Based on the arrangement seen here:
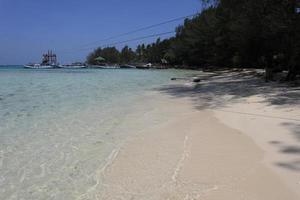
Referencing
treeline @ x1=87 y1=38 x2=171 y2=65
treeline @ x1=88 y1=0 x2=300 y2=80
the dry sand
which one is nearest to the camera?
the dry sand

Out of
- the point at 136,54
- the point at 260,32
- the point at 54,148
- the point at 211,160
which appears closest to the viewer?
the point at 211,160

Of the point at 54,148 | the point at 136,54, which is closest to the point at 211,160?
the point at 54,148

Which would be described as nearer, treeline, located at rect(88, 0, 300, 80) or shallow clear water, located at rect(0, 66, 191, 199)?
shallow clear water, located at rect(0, 66, 191, 199)

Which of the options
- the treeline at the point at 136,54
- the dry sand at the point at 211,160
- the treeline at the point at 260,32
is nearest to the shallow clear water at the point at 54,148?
the dry sand at the point at 211,160

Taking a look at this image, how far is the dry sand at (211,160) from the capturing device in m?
4.50

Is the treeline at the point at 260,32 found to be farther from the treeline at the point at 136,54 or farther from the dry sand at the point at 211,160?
the treeline at the point at 136,54

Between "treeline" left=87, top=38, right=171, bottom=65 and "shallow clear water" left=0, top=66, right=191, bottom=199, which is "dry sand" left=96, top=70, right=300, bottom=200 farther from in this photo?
"treeline" left=87, top=38, right=171, bottom=65

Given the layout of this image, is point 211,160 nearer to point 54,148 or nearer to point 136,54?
point 54,148

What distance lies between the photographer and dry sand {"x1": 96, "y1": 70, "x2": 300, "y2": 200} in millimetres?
4500

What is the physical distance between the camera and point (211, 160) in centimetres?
575

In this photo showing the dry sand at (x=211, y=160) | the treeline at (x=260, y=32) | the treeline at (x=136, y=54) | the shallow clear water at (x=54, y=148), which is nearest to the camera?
the dry sand at (x=211, y=160)

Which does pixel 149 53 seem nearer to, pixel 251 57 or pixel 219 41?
pixel 219 41

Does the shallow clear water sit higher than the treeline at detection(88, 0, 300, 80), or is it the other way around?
the treeline at detection(88, 0, 300, 80)

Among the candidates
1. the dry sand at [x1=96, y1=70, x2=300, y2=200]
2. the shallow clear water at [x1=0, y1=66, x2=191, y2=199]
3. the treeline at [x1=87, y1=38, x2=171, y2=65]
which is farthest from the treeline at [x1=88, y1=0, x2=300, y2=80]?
the treeline at [x1=87, y1=38, x2=171, y2=65]
